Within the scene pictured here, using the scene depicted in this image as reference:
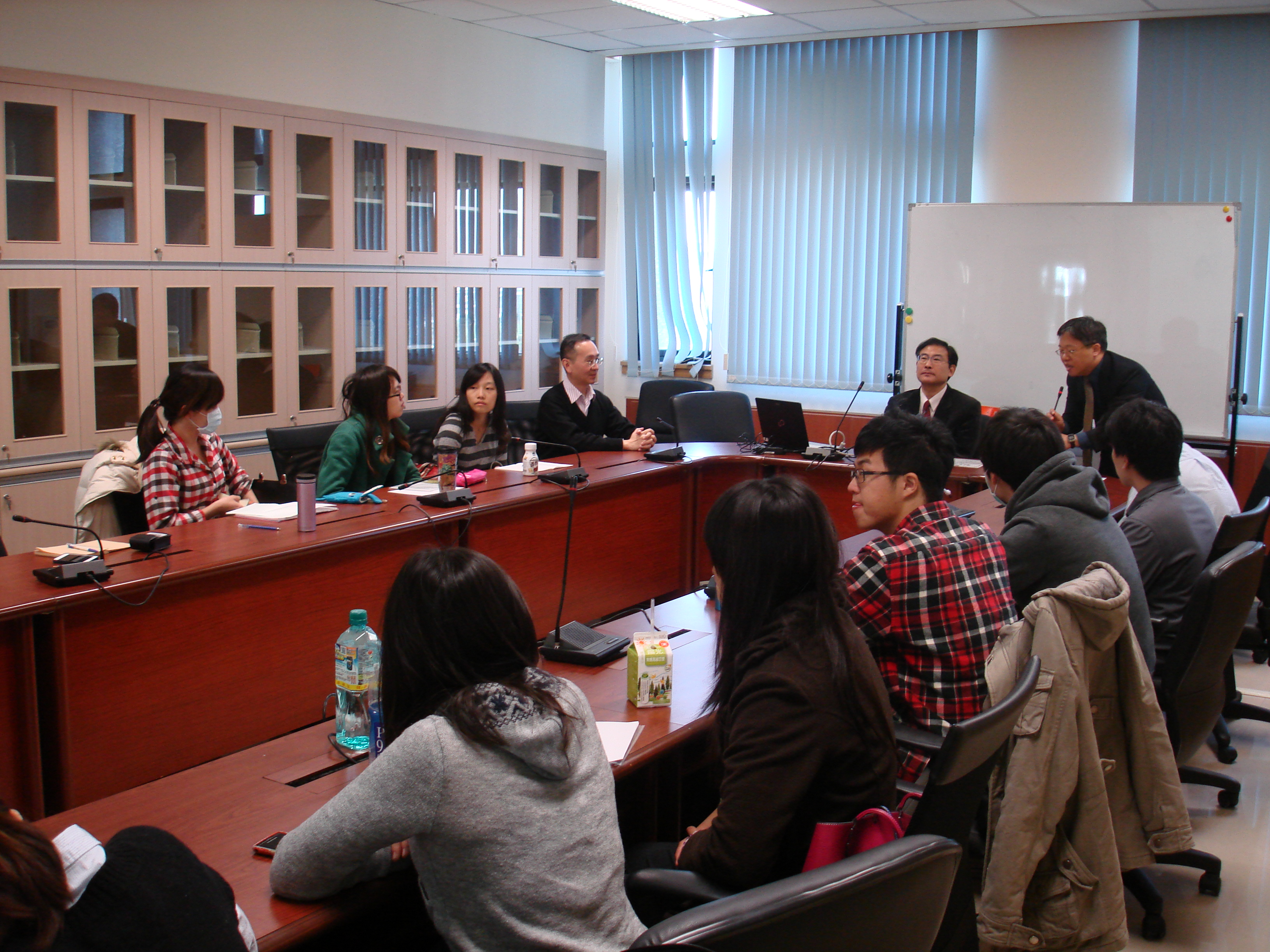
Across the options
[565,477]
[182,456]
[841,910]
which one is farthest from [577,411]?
[841,910]

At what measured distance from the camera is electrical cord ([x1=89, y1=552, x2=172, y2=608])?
8.33ft

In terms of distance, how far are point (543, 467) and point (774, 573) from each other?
9.04 feet

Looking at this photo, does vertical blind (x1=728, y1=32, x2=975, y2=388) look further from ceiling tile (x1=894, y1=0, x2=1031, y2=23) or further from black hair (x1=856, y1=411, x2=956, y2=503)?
black hair (x1=856, y1=411, x2=956, y2=503)

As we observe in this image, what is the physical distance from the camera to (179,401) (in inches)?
139

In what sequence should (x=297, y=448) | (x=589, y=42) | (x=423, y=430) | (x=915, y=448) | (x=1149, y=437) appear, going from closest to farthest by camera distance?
(x=915, y=448) < (x=1149, y=437) < (x=297, y=448) < (x=423, y=430) < (x=589, y=42)

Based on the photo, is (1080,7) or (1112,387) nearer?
(1112,387)

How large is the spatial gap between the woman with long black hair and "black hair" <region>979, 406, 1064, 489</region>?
1.24m

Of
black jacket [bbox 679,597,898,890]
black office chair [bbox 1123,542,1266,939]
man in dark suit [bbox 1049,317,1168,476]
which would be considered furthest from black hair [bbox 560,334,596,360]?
black jacket [bbox 679,597,898,890]

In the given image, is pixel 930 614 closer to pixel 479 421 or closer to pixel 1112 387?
pixel 479 421

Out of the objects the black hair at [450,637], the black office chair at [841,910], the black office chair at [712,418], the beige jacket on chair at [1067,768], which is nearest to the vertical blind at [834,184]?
the black office chair at [712,418]

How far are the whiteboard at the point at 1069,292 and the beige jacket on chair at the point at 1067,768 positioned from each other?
365 centimetres

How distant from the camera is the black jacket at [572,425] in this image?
494 centimetres

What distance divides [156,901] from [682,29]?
579cm

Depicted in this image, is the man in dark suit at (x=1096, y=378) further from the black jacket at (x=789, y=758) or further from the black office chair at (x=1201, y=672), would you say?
the black jacket at (x=789, y=758)
